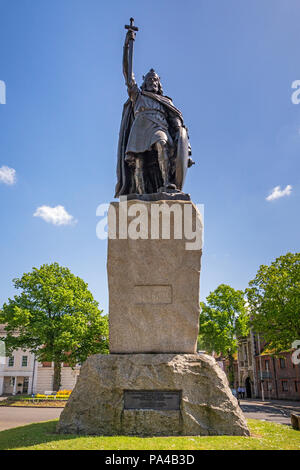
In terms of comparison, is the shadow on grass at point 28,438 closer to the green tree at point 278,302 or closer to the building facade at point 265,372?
A: the green tree at point 278,302

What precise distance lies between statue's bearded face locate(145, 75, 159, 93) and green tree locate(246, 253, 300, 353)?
2022 centimetres

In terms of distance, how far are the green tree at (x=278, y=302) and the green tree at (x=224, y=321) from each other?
10740mm

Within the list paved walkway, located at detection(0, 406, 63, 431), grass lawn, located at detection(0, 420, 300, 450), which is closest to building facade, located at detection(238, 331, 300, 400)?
paved walkway, located at detection(0, 406, 63, 431)

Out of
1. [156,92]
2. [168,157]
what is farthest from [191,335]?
[156,92]

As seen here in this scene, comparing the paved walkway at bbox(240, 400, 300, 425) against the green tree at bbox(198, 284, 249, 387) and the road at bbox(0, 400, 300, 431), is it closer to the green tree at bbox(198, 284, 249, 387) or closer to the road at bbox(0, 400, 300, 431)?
the road at bbox(0, 400, 300, 431)

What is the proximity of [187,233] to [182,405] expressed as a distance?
270 cm

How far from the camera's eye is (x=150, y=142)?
23.3ft

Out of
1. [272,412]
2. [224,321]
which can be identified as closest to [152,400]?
[272,412]

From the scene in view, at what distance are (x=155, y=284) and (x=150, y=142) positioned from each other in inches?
113

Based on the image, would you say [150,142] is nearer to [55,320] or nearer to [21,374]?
[55,320]

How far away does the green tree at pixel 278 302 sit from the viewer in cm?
2439

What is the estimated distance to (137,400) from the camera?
17.4 feet
